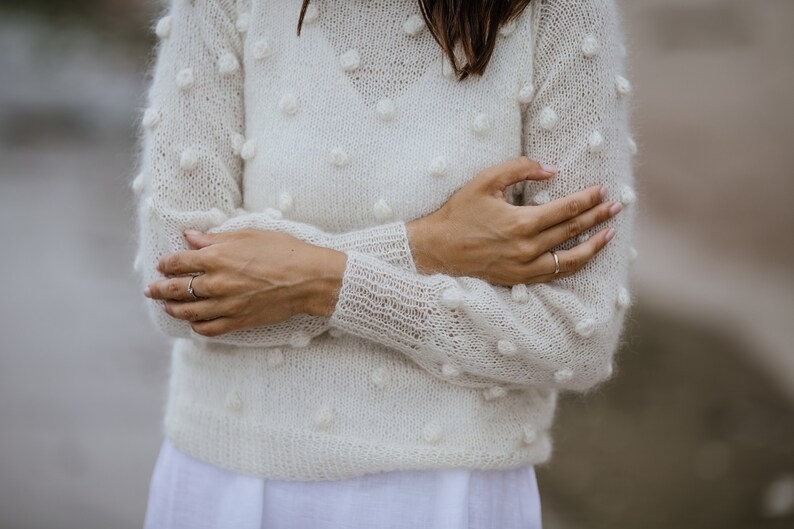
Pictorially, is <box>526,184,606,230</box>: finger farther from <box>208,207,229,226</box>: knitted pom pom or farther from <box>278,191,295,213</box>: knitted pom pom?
<box>208,207,229,226</box>: knitted pom pom

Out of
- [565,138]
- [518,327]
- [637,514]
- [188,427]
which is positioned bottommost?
[637,514]

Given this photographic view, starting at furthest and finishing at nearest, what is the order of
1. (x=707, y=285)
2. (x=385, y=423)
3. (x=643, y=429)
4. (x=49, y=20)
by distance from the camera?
(x=49, y=20)
(x=707, y=285)
(x=643, y=429)
(x=385, y=423)

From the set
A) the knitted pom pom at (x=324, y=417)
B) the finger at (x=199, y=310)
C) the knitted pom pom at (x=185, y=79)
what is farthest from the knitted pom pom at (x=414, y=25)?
the knitted pom pom at (x=324, y=417)

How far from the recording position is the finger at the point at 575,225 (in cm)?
158

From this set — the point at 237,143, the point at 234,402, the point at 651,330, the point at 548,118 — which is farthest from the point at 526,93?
the point at 651,330

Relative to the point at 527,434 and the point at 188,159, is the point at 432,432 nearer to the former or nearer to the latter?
the point at 527,434

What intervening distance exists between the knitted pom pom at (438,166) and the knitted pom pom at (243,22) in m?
0.46

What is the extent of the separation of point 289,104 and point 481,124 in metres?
0.37

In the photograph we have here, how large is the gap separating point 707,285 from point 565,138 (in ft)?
16.8

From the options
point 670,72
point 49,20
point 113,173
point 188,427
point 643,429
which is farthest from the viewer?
point 49,20

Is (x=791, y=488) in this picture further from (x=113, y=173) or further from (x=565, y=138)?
(x=113, y=173)

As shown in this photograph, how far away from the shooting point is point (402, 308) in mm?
1567

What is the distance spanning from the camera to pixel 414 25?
167cm

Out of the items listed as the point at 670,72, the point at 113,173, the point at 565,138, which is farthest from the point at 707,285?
the point at 113,173
